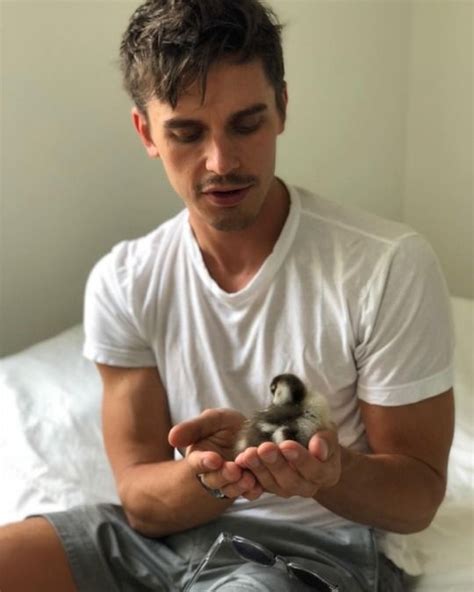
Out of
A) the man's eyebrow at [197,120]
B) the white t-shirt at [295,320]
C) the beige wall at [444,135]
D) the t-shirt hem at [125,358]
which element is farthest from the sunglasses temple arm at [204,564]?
the beige wall at [444,135]

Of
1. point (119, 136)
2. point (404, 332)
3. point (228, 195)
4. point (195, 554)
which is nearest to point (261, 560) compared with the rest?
point (195, 554)

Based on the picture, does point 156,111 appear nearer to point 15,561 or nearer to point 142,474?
point 142,474

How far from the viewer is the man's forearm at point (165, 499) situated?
3.63 ft

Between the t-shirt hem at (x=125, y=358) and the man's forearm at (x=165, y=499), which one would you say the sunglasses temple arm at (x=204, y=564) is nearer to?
the man's forearm at (x=165, y=499)

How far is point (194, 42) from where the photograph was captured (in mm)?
1063

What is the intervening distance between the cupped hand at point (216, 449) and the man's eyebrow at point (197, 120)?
376mm

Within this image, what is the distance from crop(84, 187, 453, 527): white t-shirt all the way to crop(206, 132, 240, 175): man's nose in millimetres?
139

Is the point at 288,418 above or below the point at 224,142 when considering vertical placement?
below

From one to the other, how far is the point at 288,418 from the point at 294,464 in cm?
7

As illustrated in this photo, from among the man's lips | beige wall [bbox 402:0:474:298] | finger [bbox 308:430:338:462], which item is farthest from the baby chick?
Answer: beige wall [bbox 402:0:474:298]

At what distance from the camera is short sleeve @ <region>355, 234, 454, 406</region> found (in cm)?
108

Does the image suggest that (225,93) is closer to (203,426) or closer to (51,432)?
(203,426)

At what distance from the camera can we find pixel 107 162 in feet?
6.48

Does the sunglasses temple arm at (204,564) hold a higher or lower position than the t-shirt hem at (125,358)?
lower
